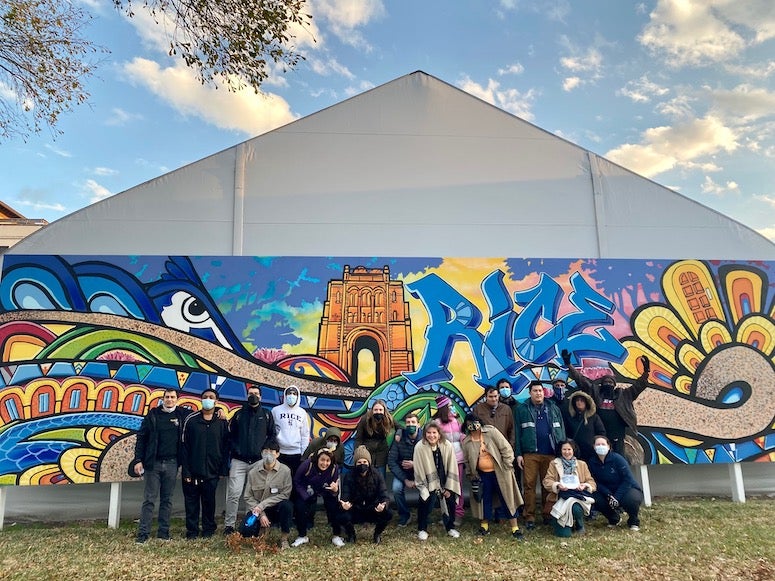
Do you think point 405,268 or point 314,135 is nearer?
point 405,268

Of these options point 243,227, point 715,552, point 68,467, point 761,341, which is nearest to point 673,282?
point 761,341

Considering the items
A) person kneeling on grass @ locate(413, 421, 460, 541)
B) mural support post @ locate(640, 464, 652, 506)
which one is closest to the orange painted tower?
person kneeling on grass @ locate(413, 421, 460, 541)

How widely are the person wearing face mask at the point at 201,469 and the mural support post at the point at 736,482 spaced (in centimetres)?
668

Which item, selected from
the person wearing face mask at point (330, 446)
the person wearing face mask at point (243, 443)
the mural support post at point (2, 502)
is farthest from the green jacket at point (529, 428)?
the mural support post at point (2, 502)

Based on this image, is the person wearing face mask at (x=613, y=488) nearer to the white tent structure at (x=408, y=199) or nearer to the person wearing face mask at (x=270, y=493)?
the white tent structure at (x=408, y=199)

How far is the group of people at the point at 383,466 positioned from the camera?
533cm

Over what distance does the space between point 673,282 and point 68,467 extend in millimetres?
8359

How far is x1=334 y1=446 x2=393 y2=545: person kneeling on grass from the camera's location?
17.2 feet

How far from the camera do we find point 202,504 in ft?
18.2

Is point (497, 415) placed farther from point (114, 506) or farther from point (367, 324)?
point (114, 506)

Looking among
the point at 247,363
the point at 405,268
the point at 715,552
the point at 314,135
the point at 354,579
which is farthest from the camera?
the point at 314,135

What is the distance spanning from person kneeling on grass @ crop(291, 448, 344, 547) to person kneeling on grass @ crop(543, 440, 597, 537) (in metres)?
2.30

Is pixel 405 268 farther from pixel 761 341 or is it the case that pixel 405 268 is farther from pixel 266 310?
pixel 761 341

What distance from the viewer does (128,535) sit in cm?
567
